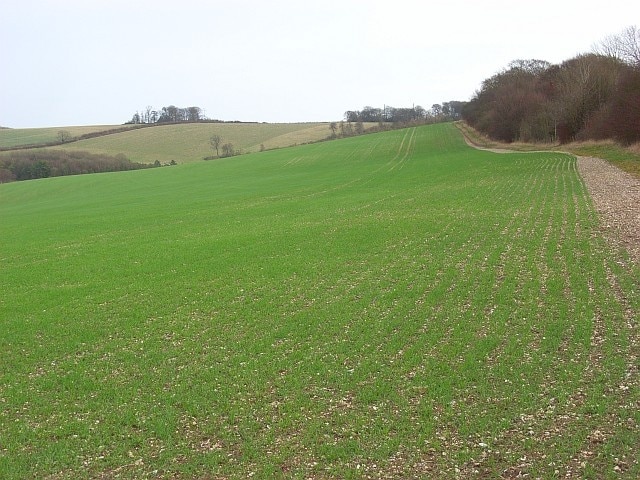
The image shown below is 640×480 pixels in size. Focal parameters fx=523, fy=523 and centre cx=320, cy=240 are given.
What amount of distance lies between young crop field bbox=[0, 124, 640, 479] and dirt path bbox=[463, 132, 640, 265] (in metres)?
0.76

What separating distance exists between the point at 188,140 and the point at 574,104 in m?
91.5

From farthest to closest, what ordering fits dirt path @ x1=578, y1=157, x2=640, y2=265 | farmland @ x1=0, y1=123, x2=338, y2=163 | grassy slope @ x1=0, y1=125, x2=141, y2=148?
1. grassy slope @ x1=0, y1=125, x2=141, y2=148
2. farmland @ x1=0, y1=123, x2=338, y2=163
3. dirt path @ x1=578, y1=157, x2=640, y2=265

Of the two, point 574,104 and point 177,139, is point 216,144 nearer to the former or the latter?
point 177,139

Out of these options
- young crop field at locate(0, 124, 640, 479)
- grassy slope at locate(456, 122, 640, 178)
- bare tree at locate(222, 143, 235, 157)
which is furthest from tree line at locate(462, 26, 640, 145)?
bare tree at locate(222, 143, 235, 157)

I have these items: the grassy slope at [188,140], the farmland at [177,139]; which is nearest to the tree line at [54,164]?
the farmland at [177,139]

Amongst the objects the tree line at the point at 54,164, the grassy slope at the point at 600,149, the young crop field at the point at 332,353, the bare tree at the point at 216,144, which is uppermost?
the bare tree at the point at 216,144

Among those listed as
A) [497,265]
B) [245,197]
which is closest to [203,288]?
[497,265]

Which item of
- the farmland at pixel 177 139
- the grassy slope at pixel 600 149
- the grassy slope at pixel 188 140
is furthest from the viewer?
the farmland at pixel 177 139

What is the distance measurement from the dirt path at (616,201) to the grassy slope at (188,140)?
89.0 m

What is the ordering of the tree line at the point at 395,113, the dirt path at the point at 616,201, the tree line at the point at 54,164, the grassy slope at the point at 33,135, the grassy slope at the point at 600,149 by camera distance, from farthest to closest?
the tree line at the point at 395,113
the grassy slope at the point at 33,135
the tree line at the point at 54,164
the grassy slope at the point at 600,149
the dirt path at the point at 616,201

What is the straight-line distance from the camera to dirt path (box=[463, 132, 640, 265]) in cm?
1797

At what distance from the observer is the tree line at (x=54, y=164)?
99062 mm

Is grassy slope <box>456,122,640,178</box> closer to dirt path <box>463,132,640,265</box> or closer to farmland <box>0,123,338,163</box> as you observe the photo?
dirt path <box>463,132,640,265</box>

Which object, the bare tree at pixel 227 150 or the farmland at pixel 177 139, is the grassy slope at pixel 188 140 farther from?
the bare tree at pixel 227 150
